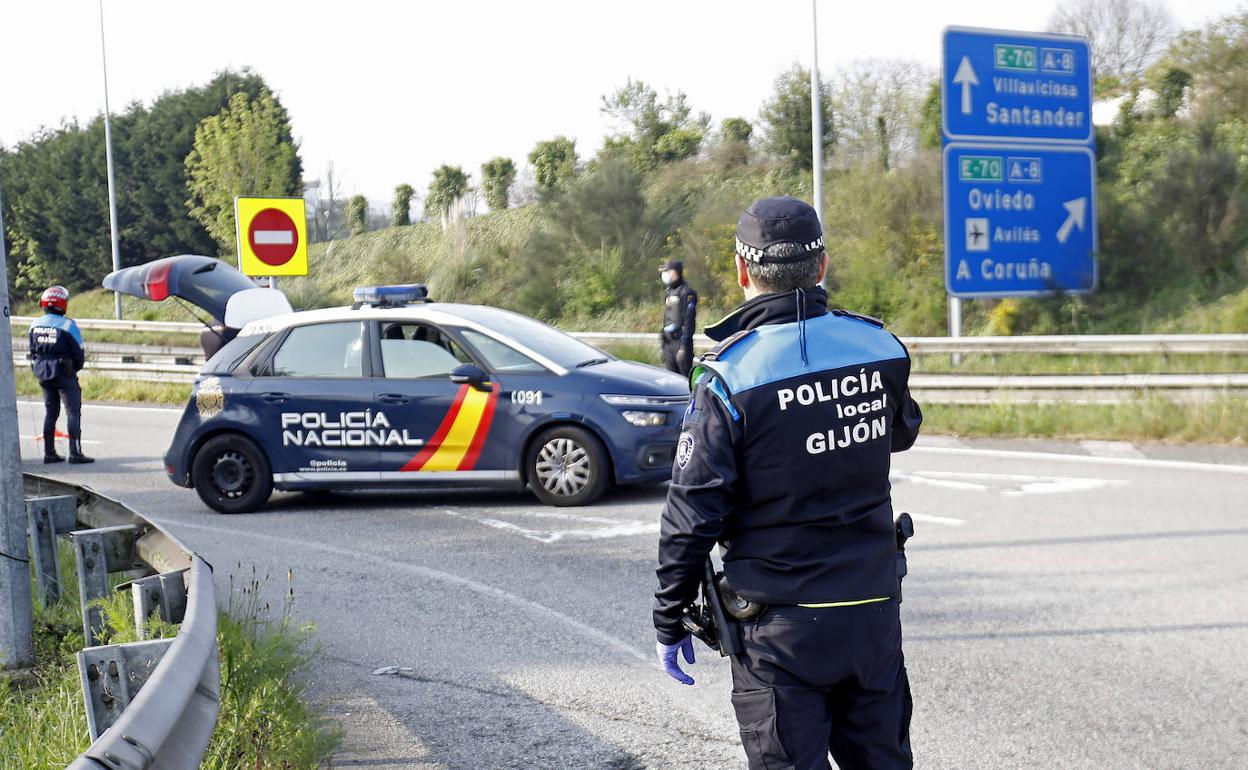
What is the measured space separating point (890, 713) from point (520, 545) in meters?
5.84

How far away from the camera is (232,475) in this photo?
10742 millimetres

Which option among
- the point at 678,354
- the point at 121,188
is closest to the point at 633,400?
the point at 678,354

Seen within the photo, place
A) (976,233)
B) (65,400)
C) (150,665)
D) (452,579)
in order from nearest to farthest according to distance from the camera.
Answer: (150,665) < (452,579) < (65,400) < (976,233)

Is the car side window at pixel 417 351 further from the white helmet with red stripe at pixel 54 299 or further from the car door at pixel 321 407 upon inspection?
the white helmet with red stripe at pixel 54 299

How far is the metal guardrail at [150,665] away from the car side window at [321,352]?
5.05 meters

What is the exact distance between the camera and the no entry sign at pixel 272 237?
52.6ft

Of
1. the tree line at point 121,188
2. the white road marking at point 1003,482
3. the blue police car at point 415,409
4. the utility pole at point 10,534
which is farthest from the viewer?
the tree line at point 121,188

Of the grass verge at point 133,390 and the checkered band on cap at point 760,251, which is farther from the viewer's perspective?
the grass verge at point 133,390

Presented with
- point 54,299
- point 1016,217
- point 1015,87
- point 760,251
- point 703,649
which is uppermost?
point 1015,87

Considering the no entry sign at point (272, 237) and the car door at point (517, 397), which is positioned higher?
the no entry sign at point (272, 237)

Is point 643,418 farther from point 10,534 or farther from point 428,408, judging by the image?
point 10,534

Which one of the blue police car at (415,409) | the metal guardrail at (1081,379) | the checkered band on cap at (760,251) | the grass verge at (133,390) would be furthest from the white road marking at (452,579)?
the grass verge at (133,390)

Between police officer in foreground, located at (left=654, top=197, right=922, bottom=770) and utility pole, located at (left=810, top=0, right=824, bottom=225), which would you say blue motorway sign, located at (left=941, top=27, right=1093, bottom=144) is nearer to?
utility pole, located at (left=810, top=0, right=824, bottom=225)

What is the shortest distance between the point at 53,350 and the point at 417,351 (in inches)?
250
